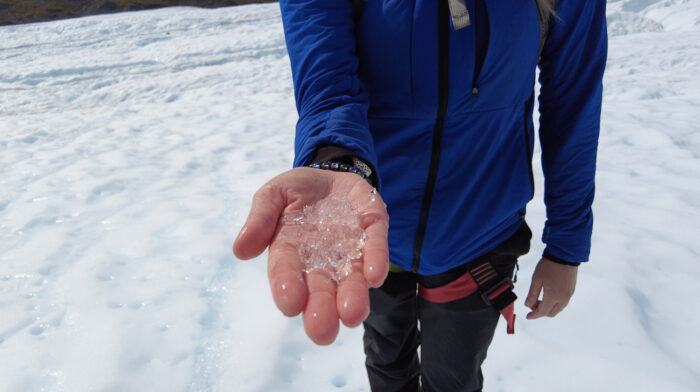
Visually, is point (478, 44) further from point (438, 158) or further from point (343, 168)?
point (343, 168)

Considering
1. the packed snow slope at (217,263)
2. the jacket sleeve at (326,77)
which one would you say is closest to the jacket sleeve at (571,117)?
the jacket sleeve at (326,77)

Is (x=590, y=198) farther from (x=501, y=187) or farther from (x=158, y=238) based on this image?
(x=158, y=238)

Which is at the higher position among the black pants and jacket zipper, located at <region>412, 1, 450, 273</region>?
jacket zipper, located at <region>412, 1, 450, 273</region>

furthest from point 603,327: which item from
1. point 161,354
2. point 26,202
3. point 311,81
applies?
point 26,202

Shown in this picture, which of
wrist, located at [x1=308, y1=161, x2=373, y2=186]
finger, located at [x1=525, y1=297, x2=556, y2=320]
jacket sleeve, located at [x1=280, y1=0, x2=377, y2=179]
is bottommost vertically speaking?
finger, located at [x1=525, y1=297, x2=556, y2=320]

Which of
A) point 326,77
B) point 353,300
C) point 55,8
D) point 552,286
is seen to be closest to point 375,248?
point 353,300

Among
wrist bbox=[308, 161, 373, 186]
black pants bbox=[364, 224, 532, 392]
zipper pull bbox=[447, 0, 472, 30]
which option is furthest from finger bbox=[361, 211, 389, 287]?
black pants bbox=[364, 224, 532, 392]

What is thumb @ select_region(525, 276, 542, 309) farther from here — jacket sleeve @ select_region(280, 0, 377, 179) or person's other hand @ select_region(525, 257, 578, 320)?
jacket sleeve @ select_region(280, 0, 377, 179)
